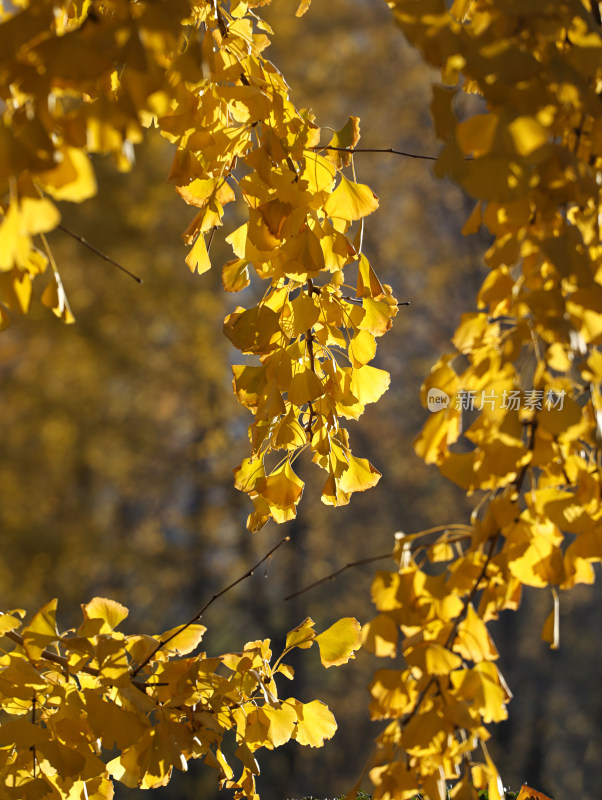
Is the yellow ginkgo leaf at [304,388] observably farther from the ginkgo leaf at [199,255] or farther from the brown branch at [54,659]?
the brown branch at [54,659]

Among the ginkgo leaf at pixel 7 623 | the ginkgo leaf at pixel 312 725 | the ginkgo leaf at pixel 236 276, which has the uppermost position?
the ginkgo leaf at pixel 236 276

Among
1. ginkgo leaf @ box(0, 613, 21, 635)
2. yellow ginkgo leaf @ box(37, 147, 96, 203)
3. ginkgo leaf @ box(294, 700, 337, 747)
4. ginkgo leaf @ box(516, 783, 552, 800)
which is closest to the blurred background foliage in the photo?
ginkgo leaf @ box(516, 783, 552, 800)

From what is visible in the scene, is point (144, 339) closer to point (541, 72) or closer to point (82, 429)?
point (82, 429)

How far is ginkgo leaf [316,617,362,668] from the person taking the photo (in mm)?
731

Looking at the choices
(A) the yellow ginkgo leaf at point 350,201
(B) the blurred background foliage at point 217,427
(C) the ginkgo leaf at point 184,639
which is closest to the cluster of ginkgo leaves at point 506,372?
(A) the yellow ginkgo leaf at point 350,201

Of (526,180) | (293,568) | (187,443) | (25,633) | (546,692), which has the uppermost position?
(526,180)

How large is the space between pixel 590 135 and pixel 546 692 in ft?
18.8

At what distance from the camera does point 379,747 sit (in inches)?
21.5

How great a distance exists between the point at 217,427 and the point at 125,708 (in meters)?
4.57

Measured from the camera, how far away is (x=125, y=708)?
0.66 metres

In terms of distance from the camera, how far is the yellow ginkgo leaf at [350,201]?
0.70 metres

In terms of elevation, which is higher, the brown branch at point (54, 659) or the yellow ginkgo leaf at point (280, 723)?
the brown branch at point (54, 659)

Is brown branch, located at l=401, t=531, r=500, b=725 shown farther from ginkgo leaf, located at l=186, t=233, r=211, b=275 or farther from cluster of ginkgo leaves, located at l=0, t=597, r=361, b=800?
ginkgo leaf, located at l=186, t=233, r=211, b=275

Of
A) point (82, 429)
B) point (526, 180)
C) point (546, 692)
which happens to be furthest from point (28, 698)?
point (546, 692)
